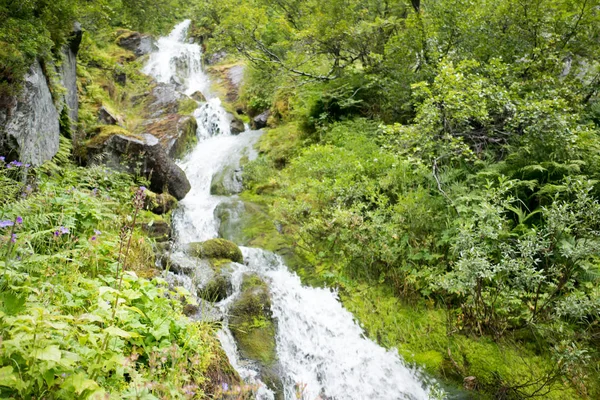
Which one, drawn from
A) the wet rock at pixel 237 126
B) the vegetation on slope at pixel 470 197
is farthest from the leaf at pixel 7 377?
the wet rock at pixel 237 126

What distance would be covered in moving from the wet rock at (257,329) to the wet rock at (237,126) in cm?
1047

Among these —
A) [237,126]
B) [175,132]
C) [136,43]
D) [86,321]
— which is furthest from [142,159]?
[136,43]

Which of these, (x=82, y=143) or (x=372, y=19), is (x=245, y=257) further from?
(x=372, y=19)

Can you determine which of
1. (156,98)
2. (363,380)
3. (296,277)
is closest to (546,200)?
(363,380)

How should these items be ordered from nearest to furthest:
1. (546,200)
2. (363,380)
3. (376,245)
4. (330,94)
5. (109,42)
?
(363,380)
(546,200)
(376,245)
(330,94)
(109,42)

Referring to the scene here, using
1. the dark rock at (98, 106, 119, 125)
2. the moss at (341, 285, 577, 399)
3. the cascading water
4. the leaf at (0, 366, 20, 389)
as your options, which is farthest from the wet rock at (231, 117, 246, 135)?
the leaf at (0, 366, 20, 389)

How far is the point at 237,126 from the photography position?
1495 centimetres

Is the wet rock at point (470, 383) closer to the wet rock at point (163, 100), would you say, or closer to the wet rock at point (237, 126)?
the wet rock at point (237, 126)

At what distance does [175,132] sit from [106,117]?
7.91 feet

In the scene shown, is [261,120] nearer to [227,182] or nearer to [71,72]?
[227,182]

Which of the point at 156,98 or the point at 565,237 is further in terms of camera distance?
the point at 156,98

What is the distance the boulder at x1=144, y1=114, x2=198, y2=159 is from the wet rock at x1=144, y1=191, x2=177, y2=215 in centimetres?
406

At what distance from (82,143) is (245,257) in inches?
191

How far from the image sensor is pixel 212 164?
11.9 meters
